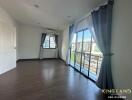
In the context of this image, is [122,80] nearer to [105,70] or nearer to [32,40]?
[105,70]

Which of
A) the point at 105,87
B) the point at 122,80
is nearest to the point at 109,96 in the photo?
the point at 105,87

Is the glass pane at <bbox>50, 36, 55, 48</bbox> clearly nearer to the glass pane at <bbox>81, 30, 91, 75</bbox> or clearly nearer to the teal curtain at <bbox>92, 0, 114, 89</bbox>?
the glass pane at <bbox>81, 30, 91, 75</bbox>

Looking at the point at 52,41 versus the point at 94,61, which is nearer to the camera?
the point at 94,61

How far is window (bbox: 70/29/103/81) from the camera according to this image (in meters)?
4.04

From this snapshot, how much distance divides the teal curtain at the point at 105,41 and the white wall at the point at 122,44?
0.40 ft

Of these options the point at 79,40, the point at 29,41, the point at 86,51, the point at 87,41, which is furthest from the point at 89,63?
the point at 29,41

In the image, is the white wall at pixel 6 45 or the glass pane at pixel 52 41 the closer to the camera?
the white wall at pixel 6 45

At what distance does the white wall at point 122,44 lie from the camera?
231 cm

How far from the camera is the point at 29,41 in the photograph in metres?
7.94

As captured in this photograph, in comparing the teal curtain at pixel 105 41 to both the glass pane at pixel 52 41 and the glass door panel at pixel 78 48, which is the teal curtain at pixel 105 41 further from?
the glass pane at pixel 52 41

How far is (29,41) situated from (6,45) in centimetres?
341

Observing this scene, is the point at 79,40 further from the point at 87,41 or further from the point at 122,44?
the point at 122,44

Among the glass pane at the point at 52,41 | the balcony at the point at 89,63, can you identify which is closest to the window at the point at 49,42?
the glass pane at the point at 52,41

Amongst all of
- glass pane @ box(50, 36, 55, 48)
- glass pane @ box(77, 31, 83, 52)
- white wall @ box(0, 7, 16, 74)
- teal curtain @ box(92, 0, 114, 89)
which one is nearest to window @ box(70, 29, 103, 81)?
glass pane @ box(77, 31, 83, 52)
